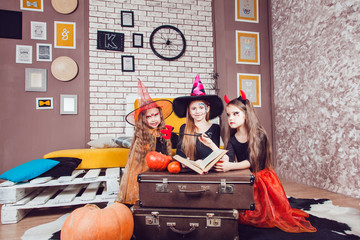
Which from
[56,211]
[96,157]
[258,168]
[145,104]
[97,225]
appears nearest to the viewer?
[97,225]

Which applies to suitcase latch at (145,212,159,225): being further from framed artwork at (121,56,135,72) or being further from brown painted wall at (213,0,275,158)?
framed artwork at (121,56,135,72)

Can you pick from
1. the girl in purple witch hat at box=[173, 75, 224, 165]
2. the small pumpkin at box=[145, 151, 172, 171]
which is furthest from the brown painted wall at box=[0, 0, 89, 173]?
the small pumpkin at box=[145, 151, 172, 171]

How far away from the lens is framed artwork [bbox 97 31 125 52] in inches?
133

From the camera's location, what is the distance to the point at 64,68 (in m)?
3.19

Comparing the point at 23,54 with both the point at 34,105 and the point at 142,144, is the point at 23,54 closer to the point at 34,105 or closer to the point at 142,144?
the point at 34,105

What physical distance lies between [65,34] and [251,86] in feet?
9.52

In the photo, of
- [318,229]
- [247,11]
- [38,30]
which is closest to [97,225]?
[318,229]

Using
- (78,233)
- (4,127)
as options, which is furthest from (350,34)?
(4,127)

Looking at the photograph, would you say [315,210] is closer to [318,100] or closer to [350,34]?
[318,100]

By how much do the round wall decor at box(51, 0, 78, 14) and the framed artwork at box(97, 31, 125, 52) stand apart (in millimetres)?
498

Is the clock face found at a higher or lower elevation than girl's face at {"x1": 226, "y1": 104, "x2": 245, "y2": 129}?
higher

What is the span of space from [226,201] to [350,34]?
84.6 inches

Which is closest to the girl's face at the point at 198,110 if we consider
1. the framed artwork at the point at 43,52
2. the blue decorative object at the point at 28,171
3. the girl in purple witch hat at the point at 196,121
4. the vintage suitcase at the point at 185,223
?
the girl in purple witch hat at the point at 196,121

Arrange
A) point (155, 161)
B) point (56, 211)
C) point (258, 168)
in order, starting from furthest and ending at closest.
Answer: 1. point (56, 211)
2. point (258, 168)
3. point (155, 161)
